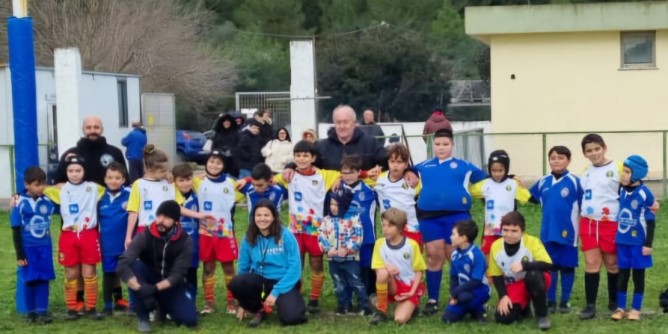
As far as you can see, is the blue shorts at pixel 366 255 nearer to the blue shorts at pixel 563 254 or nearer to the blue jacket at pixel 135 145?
the blue shorts at pixel 563 254

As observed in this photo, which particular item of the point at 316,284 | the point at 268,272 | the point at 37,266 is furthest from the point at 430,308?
the point at 37,266

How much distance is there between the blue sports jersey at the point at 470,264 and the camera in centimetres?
852

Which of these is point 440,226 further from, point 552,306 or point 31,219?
point 31,219

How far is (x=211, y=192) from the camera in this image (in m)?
9.20

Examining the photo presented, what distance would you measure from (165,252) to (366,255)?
5.66ft

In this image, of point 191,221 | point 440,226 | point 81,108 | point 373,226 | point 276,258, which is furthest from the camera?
point 81,108

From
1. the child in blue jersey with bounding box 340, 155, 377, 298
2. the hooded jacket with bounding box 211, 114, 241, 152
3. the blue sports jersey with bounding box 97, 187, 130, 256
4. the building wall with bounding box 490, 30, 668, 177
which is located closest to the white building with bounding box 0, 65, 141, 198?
the hooded jacket with bounding box 211, 114, 241, 152

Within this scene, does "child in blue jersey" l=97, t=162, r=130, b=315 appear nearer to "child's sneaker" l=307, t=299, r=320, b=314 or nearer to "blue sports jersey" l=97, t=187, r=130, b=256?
"blue sports jersey" l=97, t=187, r=130, b=256

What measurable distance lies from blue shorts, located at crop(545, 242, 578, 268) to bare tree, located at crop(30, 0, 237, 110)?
30.7 metres

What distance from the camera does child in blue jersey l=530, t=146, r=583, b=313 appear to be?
8.84 meters

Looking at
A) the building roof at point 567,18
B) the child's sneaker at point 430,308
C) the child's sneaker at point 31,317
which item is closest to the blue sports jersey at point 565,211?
the child's sneaker at point 430,308

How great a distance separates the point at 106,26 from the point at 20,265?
31.0m

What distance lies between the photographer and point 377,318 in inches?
338

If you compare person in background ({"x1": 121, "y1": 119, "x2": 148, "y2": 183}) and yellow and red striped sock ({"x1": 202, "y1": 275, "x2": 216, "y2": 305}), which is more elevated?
person in background ({"x1": 121, "y1": 119, "x2": 148, "y2": 183})
